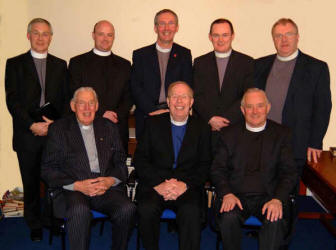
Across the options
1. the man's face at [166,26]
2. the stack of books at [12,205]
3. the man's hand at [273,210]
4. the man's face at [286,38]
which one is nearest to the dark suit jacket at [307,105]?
the man's face at [286,38]

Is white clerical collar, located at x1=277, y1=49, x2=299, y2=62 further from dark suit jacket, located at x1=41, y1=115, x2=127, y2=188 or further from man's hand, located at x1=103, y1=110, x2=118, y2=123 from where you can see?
dark suit jacket, located at x1=41, y1=115, x2=127, y2=188

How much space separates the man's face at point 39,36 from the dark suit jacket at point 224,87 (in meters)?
1.50

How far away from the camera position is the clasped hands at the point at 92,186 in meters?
3.07

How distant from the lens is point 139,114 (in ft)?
12.9

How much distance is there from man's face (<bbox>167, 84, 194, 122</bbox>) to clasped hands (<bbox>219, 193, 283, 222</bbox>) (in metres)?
0.78

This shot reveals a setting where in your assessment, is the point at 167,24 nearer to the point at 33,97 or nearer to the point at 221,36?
the point at 221,36

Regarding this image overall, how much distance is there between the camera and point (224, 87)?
12.0ft

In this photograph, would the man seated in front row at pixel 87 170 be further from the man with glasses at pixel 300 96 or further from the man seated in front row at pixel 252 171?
the man with glasses at pixel 300 96

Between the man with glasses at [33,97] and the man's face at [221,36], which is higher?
the man's face at [221,36]

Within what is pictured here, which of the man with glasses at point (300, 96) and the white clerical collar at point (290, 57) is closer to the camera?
the man with glasses at point (300, 96)

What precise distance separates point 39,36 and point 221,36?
5.58 feet

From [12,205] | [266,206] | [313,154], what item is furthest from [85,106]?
[313,154]

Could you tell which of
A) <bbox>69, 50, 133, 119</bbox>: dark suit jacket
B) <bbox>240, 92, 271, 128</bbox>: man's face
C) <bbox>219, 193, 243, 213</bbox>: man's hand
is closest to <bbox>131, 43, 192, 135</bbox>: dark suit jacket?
<bbox>69, 50, 133, 119</bbox>: dark suit jacket

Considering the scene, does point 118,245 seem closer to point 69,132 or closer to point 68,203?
point 68,203
